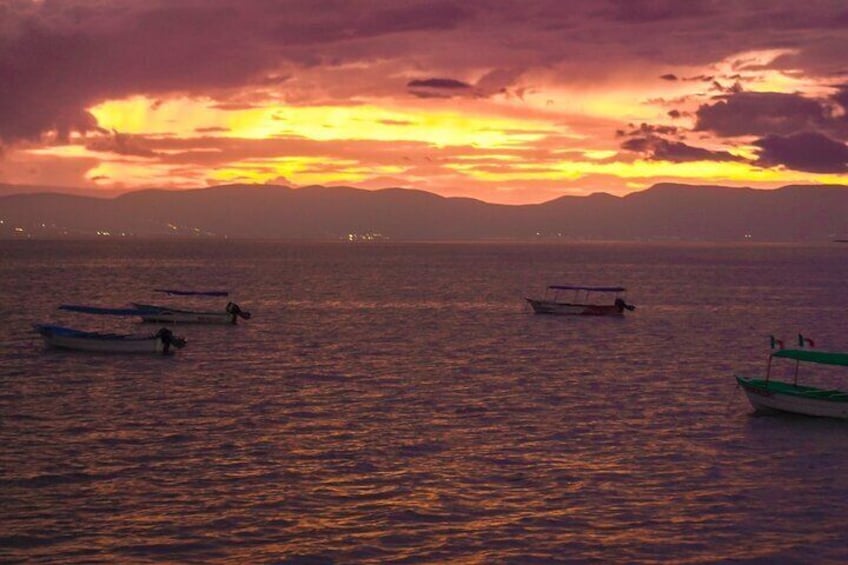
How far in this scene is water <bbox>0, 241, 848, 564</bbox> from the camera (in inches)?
1096

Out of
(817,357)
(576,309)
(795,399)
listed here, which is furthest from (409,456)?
(576,309)

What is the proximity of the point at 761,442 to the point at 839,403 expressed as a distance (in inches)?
210

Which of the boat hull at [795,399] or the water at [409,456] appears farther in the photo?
the boat hull at [795,399]

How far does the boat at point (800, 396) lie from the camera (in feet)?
145

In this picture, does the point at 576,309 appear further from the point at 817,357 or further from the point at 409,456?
the point at 409,456

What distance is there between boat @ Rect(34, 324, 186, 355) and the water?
0.78 m

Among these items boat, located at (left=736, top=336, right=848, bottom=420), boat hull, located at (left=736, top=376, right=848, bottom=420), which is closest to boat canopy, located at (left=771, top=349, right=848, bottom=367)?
boat, located at (left=736, top=336, right=848, bottom=420)

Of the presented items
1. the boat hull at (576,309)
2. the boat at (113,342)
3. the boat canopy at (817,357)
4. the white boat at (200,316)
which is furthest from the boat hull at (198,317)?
the boat canopy at (817,357)

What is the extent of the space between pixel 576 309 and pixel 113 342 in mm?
50730

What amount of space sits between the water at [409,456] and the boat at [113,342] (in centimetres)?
78

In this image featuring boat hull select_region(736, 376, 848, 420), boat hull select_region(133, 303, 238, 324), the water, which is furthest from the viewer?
boat hull select_region(133, 303, 238, 324)

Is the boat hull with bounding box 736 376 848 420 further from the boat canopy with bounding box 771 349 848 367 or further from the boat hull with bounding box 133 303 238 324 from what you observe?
the boat hull with bounding box 133 303 238 324

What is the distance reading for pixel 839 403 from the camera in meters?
44.0

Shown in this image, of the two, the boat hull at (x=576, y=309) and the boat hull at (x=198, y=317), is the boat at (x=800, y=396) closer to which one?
the boat hull at (x=198, y=317)
